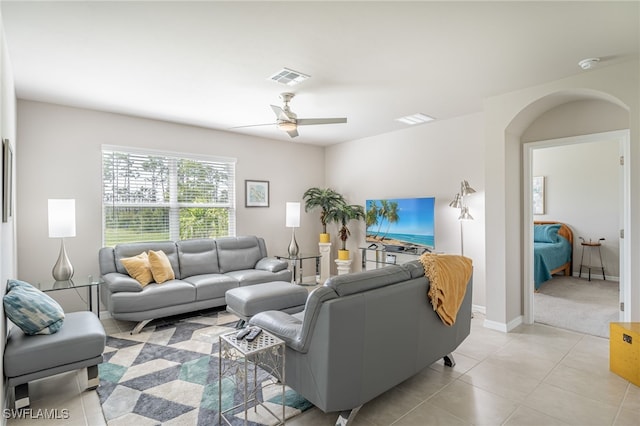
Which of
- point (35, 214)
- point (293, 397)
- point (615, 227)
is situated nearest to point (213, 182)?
point (35, 214)

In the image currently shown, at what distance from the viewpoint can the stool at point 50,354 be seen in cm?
219

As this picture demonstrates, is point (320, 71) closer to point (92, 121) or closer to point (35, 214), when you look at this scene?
point (92, 121)

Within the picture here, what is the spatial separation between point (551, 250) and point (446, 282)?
4.34m

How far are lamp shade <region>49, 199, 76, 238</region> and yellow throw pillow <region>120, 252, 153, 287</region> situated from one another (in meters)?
0.70

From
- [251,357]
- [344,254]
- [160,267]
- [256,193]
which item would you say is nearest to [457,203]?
[344,254]

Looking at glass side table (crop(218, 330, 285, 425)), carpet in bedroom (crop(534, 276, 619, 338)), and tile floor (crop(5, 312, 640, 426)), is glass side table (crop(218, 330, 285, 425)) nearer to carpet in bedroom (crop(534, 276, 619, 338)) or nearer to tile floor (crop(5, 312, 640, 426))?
tile floor (crop(5, 312, 640, 426))

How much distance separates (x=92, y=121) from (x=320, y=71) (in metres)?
3.12

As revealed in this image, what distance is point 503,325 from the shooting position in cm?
375

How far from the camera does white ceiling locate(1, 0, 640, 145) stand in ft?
7.12

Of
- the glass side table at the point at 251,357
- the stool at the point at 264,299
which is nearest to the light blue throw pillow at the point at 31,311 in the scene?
the glass side table at the point at 251,357

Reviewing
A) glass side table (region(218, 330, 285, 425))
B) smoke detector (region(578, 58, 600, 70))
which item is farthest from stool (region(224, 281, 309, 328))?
smoke detector (region(578, 58, 600, 70))

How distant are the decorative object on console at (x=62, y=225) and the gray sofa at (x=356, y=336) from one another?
2.46 meters

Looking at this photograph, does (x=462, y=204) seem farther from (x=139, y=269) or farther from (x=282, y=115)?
(x=139, y=269)

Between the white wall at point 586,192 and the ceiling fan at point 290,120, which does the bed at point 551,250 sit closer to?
the white wall at point 586,192
